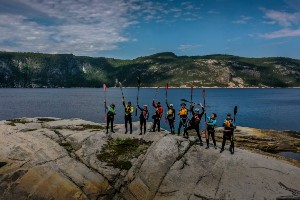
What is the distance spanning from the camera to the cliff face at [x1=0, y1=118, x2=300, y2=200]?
72.6 ft

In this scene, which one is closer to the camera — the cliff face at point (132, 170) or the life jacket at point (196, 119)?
the cliff face at point (132, 170)

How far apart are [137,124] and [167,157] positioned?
11114mm

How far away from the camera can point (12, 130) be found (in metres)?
29.5

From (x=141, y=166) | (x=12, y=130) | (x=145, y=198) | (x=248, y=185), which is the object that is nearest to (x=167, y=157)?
(x=141, y=166)

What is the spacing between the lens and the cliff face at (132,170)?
2214cm

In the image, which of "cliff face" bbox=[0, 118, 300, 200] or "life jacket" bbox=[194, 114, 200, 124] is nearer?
"cliff face" bbox=[0, 118, 300, 200]

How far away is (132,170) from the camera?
2481cm

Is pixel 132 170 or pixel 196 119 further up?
pixel 196 119

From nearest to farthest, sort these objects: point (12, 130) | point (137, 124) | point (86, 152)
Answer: point (86, 152) → point (12, 130) → point (137, 124)

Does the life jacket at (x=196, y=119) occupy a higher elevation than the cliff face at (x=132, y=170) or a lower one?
higher

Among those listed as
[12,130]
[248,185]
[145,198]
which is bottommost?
[145,198]

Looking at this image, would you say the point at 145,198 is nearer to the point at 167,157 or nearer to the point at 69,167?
the point at 167,157

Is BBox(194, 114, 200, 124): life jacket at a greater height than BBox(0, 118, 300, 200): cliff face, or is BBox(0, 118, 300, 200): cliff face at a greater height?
BBox(194, 114, 200, 124): life jacket

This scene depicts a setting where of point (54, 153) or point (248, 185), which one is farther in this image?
point (54, 153)
